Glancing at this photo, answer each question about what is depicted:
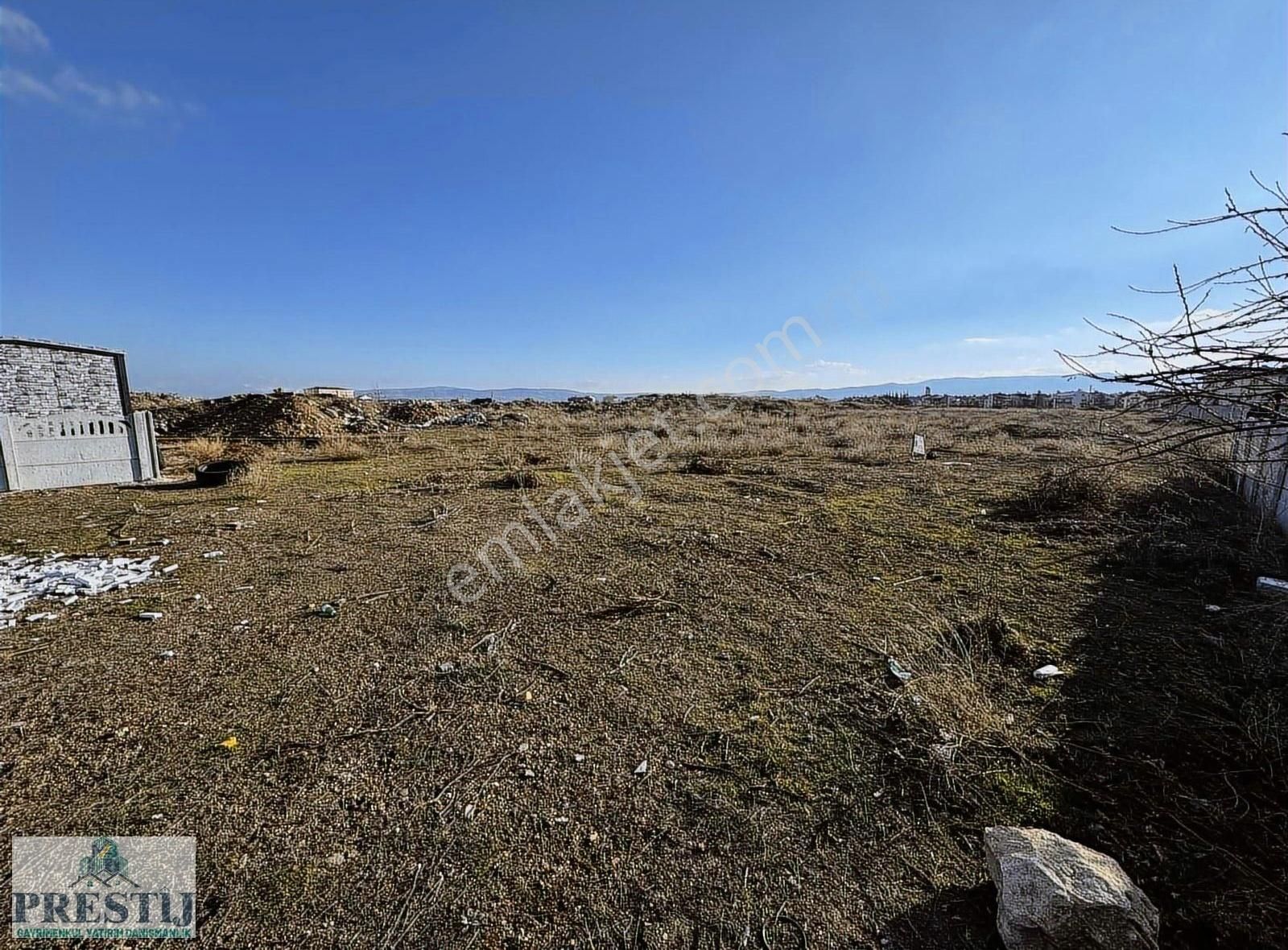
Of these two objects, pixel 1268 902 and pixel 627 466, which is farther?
pixel 627 466

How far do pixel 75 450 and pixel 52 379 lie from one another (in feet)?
27.5

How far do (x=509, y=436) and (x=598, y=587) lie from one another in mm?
13570

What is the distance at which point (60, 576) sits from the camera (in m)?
4.08

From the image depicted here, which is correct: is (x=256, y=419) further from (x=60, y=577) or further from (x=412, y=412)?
(x=60, y=577)

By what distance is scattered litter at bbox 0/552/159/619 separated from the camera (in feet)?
12.4

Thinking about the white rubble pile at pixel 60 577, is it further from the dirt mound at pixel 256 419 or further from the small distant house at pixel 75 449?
the dirt mound at pixel 256 419

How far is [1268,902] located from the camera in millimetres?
1473

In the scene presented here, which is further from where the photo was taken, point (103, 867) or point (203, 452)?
point (203, 452)

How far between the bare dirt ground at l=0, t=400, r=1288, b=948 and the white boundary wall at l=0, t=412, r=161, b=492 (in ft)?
11.6

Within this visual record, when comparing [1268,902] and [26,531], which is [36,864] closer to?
[1268,902]

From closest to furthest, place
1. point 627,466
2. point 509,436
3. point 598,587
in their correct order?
point 598,587 < point 627,466 < point 509,436

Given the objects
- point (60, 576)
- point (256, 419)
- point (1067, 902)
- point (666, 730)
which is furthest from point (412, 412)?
point (1067, 902)

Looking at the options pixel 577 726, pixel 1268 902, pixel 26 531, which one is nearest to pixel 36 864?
pixel 577 726

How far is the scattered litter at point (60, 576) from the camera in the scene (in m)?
3.78
